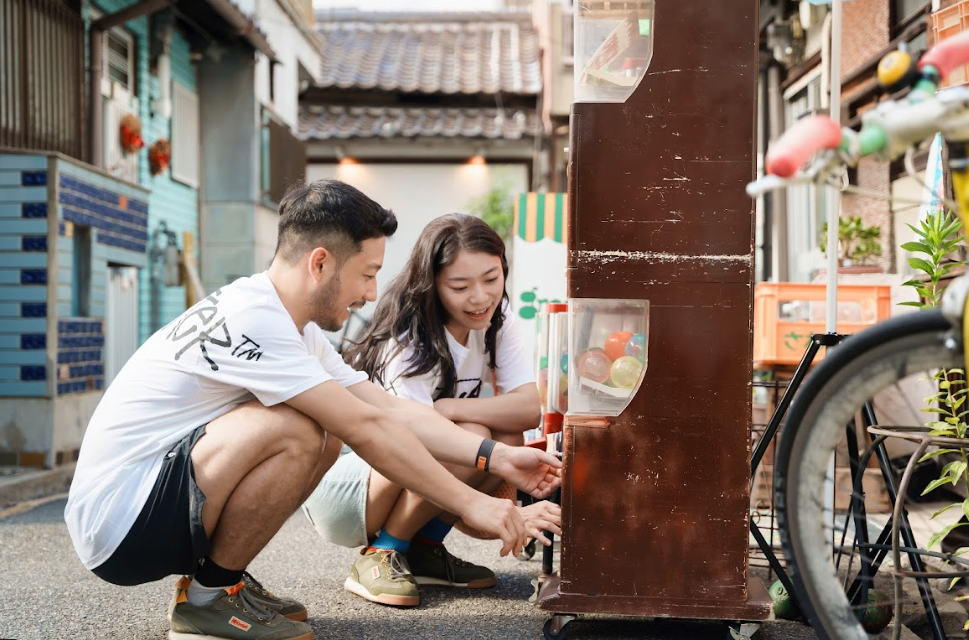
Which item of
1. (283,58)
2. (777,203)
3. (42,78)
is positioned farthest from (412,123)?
(42,78)

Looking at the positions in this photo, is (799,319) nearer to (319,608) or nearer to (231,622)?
(319,608)

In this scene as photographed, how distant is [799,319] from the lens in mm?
5254

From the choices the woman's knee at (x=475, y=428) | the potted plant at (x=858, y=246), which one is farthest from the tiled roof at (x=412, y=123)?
the woman's knee at (x=475, y=428)

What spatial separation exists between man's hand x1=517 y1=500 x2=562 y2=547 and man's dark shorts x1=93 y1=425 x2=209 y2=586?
900mm

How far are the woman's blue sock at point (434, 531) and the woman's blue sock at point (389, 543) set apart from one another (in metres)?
0.23

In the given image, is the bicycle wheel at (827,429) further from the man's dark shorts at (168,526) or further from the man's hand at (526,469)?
the man's dark shorts at (168,526)

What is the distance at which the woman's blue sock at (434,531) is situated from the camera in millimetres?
3598

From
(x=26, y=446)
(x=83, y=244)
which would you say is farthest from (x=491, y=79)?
(x=26, y=446)

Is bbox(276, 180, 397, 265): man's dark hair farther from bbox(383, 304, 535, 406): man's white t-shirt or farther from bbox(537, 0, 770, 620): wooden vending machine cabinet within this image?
bbox(383, 304, 535, 406): man's white t-shirt

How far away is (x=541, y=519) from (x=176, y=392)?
1109mm

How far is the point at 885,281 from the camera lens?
550 cm

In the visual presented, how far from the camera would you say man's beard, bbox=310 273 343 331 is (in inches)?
112

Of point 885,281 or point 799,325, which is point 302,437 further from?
point 885,281

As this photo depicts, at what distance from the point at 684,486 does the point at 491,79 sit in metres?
16.1
